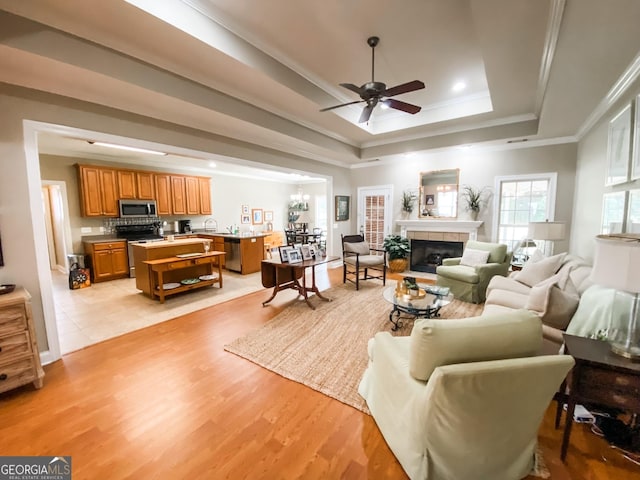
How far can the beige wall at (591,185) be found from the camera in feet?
10.1

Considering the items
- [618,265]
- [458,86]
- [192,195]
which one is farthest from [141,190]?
[618,265]

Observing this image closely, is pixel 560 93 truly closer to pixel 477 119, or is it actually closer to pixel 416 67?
pixel 416 67

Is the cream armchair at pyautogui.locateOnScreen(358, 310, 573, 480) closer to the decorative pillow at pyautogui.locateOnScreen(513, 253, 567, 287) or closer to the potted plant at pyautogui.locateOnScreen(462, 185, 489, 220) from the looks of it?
the decorative pillow at pyautogui.locateOnScreen(513, 253, 567, 287)

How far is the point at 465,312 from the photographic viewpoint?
3.79 metres

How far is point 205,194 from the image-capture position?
7641mm

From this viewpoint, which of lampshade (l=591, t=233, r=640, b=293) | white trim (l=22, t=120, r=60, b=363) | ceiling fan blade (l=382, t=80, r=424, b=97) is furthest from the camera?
ceiling fan blade (l=382, t=80, r=424, b=97)

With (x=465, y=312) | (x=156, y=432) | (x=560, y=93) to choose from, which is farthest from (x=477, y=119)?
(x=156, y=432)

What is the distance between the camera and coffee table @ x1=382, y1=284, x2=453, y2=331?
295cm

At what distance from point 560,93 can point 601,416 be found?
3033mm

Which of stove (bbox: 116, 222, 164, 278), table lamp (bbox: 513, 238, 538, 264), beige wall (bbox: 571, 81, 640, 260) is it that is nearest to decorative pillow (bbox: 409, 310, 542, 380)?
beige wall (bbox: 571, 81, 640, 260)

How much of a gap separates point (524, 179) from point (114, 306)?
748cm

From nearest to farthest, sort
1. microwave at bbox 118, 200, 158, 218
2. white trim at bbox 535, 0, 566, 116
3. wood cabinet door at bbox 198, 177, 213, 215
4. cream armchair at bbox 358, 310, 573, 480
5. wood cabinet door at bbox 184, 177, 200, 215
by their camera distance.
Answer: cream armchair at bbox 358, 310, 573, 480 < white trim at bbox 535, 0, 566, 116 < microwave at bbox 118, 200, 158, 218 < wood cabinet door at bbox 184, 177, 200, 215 < wood cabinet door at bbox 198, 177, 213, 215

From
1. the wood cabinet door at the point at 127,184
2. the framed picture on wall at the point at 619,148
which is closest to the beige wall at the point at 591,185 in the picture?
the framed picture on wall at the point at 619,148

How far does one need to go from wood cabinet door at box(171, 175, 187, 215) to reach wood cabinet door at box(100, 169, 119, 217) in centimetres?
123
